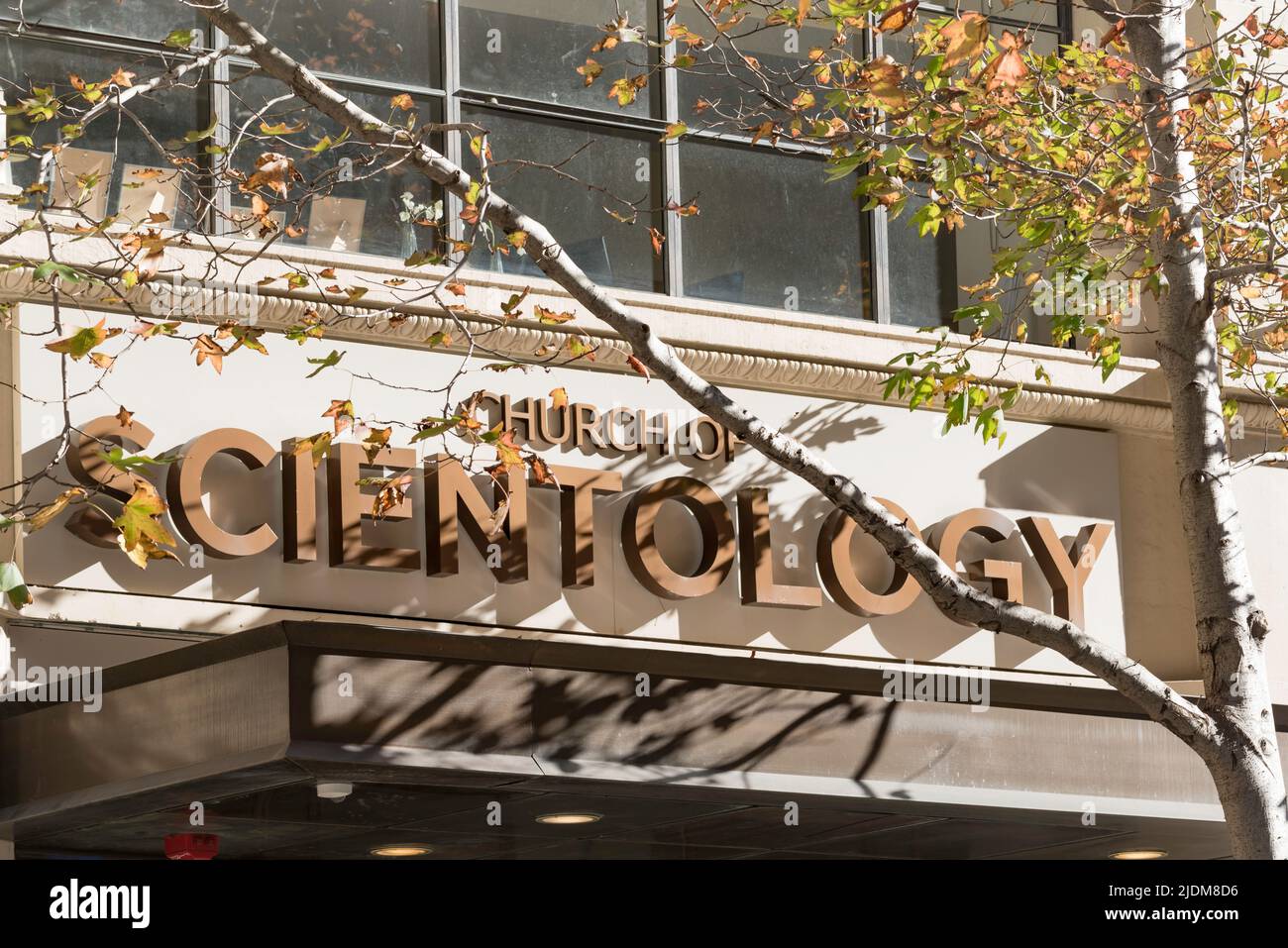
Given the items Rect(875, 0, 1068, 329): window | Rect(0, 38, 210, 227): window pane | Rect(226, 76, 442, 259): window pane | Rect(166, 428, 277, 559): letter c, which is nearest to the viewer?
Rect(166, 428, 277, 559): letter c

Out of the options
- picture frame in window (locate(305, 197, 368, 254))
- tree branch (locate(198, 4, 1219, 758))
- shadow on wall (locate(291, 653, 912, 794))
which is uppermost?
picture frame in window (locate(305, 197, 368, 254))

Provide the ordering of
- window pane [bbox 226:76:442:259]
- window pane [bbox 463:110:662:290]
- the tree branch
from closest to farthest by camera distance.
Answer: the tree branch → window pane [bbox 226:76:442:259] → window pane [bbox 463:110:662:290]

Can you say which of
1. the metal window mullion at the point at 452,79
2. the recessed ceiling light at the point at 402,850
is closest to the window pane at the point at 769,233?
the metal window mullion at the point at 452,79

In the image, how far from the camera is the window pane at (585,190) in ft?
37.9

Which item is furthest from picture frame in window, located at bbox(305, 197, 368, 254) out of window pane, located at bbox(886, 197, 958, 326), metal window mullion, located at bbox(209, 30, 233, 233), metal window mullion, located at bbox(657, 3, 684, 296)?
window pane, located at bbox(886, 197, 958, 326)

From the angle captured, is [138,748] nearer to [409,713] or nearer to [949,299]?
[409,713]

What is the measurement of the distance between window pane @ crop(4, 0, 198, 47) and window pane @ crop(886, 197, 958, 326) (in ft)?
15.4

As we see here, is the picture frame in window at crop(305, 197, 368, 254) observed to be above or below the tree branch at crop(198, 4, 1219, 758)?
above

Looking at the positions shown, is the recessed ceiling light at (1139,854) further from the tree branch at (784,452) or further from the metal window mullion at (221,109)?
the metal window mullion at (221,109)

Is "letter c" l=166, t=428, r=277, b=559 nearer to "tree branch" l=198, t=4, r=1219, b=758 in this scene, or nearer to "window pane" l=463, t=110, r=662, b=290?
"window pane" l=463, t=110, r=662, b=290

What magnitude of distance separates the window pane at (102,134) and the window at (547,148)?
1 centimetres

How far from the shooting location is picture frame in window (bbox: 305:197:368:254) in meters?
10.9
